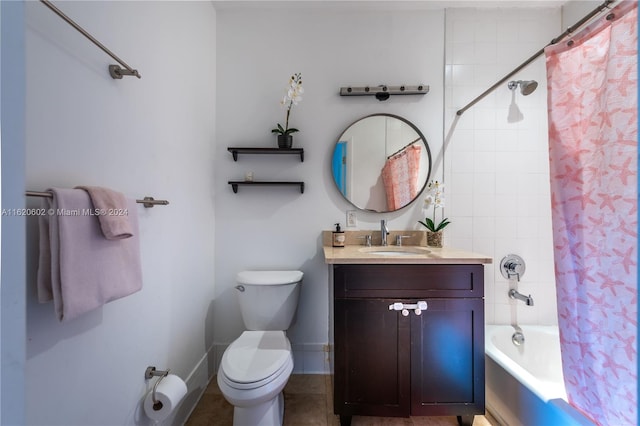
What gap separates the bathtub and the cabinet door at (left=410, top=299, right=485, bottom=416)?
0.17 metres

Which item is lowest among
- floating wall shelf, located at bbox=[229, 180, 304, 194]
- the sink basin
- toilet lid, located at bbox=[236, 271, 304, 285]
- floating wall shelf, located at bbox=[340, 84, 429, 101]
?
toilet lid, located at bbox=[236, 271, 304, 285]

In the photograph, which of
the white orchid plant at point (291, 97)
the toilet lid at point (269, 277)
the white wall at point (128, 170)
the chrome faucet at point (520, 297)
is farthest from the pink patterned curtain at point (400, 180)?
the white wall at point (128, 170)

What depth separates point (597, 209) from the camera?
911 millimetres

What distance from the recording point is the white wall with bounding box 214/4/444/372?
1.78m

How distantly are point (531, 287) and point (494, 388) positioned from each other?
2.50 ft

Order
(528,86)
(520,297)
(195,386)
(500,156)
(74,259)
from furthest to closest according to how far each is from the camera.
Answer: (500,156), (520,297), (195,386), (528,86), (74,259)

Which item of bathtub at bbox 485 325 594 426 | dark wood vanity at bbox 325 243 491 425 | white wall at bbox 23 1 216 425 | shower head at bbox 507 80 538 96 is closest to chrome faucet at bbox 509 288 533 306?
bathtub at bbox 485 325 594 426

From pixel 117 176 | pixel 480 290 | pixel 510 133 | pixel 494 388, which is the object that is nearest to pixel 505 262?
pixel 480 290

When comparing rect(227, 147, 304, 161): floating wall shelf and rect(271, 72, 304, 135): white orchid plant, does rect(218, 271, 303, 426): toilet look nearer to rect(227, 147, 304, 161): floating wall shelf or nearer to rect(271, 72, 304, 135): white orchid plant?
rect(227, 147, 304, 161): floating wall shelf

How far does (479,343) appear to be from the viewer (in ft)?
4.09

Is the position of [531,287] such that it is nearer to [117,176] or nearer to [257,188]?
[257,188]

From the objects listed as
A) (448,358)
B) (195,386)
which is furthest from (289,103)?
(195,386)

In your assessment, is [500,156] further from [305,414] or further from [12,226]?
[12,226]

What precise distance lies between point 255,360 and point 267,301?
0.36m
